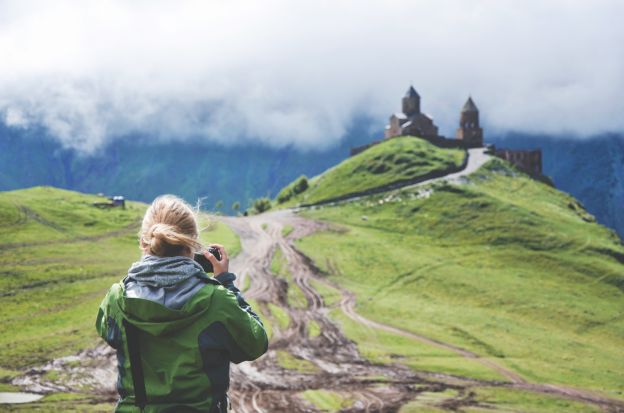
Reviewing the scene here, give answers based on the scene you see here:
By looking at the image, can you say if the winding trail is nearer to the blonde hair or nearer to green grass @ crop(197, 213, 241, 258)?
green grass @ crop(197, 213, 241, 258)

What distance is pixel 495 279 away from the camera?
74.9 meters

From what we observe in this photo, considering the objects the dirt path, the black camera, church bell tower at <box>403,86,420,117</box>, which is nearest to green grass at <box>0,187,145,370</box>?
the dirt path

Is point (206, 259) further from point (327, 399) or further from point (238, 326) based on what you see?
point (327, 399)

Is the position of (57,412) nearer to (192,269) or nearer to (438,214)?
(192,269)

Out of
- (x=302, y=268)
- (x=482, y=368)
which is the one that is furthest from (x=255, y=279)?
(x=482, y=368)

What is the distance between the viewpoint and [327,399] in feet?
122

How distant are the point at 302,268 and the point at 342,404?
128 ft

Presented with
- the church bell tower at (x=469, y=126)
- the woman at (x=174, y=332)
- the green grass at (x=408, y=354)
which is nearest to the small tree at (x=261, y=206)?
the church bell tower at (x=469, y=126)

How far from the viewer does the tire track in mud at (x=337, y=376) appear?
36.9 metres

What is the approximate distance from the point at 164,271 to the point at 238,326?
93 centimetres

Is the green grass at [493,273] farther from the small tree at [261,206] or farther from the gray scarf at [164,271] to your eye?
the gray scarf at [164,271]

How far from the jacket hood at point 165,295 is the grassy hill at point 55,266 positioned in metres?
28.4

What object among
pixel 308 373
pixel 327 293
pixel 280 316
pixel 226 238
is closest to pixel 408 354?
pixel 308 373

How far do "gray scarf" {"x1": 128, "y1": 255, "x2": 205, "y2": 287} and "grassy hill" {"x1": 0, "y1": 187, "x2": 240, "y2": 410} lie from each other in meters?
28.4
